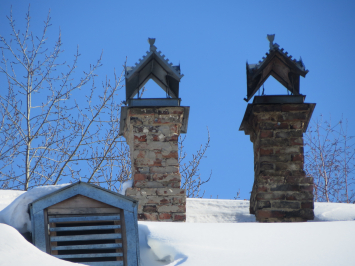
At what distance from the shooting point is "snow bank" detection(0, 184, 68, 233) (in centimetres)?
315

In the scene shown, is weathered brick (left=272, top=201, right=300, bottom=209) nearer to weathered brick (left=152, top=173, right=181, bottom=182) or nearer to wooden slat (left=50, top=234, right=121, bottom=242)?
weathered brick (left=152, top=173, right=181, bottom=182)

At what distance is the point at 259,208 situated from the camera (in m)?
4.52

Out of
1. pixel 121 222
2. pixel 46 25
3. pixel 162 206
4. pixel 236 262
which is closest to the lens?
pixel 236 262

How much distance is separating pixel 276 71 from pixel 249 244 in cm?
248

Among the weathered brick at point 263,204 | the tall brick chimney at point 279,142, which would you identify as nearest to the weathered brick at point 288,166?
the tall brick chimney at point 279,142

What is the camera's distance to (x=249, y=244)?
3326 mm

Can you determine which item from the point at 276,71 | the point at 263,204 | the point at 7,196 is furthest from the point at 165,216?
the point at 276,71

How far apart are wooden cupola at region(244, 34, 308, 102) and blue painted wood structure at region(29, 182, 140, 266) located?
242cm

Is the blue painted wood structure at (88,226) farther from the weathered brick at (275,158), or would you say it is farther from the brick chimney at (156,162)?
the weathered brick at (275,158)

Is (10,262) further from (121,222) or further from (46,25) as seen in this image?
(46,25)

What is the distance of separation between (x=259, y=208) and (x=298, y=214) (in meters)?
0.38

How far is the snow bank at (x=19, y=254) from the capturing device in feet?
8.49

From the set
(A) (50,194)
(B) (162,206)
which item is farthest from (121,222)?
(B) (162,206)

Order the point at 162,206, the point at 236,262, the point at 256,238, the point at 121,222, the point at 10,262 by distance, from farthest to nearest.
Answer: the point at 162,206, the point at 256,238, the point at 121,222, the point at 236,262, the point at 10,262
